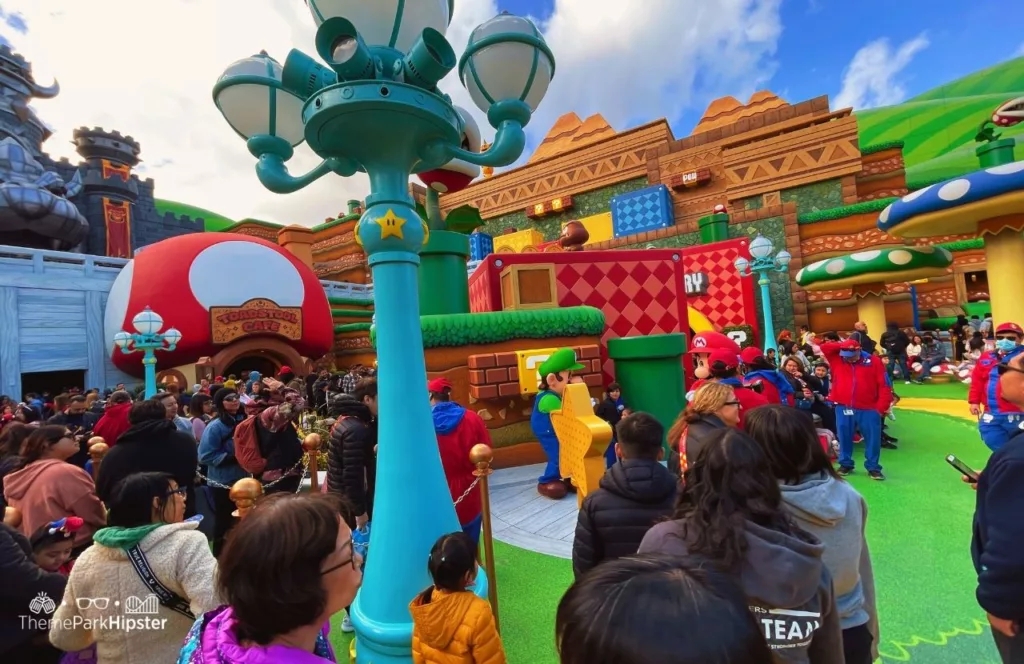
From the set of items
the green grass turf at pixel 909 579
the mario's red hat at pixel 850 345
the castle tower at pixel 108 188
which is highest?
the castle tower at pixel 108 188

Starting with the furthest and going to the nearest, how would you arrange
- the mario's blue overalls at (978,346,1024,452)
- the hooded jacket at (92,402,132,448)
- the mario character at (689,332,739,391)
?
the hooded jacket at (92,402,132,448) → the mario character at (689,332,739,391) → the mario's blue overalls at (978,346,1024,452)

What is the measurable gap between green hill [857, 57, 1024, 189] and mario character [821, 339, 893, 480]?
2755cm

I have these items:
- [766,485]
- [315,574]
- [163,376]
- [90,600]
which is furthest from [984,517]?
[163,376]

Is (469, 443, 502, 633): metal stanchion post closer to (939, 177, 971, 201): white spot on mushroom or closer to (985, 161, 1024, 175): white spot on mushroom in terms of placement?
(939, 177, 971, 201): white spot on mushroom

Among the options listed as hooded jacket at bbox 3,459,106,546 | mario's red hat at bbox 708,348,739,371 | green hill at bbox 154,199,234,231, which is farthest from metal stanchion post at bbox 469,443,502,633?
green hill at bbox 154,199,234,231

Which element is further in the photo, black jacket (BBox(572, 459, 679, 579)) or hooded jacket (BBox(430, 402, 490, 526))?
→ hooded jacket (BBox(430, 402, 490, 526))

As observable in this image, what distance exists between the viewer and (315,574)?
38.9 inches

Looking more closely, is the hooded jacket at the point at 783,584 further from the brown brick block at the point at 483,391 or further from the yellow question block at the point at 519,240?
the yellow question block at the point at 519,240

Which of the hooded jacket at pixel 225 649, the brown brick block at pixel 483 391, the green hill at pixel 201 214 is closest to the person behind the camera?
the hooded jacket at pixel 225 649

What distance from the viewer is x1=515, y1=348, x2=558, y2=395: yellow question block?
5812mm

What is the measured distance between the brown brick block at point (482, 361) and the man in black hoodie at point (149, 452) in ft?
10.0

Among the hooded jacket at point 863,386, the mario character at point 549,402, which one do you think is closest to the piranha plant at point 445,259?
the mario character at point 549,402

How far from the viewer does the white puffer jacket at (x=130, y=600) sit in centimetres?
150

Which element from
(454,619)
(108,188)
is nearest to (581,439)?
(454,619)
